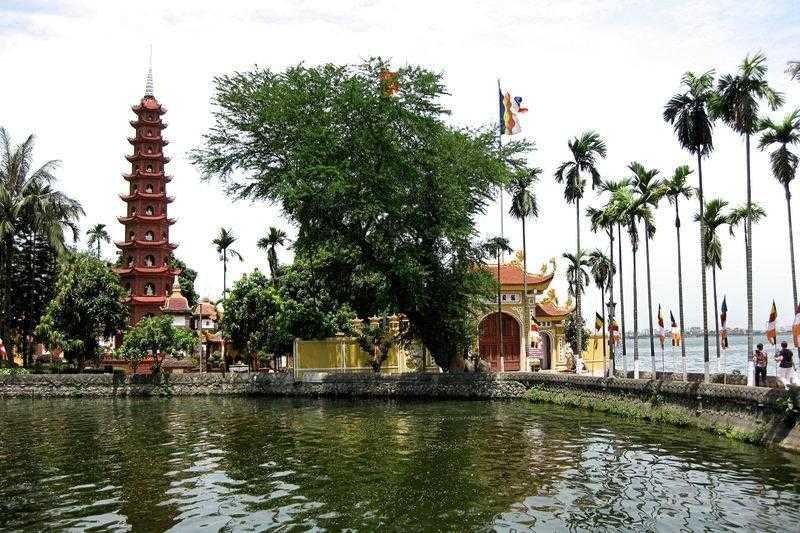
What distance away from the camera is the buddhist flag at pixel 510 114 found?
38500 mm

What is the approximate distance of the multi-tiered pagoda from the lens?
6291 cm

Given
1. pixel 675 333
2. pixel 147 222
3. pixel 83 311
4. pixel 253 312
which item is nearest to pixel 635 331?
pixel 675 333

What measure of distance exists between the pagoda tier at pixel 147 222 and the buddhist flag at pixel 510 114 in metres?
37.4

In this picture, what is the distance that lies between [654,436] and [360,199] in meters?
18.2

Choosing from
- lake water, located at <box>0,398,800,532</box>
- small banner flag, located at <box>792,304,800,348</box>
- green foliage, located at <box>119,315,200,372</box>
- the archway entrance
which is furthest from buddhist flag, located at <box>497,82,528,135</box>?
green foliage, located at <box>119,315,200,372</box>

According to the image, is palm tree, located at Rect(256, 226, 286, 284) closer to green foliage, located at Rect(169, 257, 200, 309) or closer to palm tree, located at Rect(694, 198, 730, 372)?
green foliage, located at Rect(169, 257, 200, 309)

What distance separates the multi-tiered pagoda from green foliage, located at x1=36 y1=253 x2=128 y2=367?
475 inches

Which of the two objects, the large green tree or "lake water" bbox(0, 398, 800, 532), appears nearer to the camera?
"lake water" bbox(0, 398, 800, 532)

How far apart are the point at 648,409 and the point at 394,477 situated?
13.3 metres

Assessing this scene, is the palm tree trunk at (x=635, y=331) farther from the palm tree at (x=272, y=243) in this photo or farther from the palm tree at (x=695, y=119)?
the palm tree at (x=272, y=243)

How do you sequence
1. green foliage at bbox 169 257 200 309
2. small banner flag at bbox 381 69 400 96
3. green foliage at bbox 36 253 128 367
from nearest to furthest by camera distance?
small banner flag at bbox 381 69 400 96, green foliage at bbox 36 253 128 367, green foliage at bbox 169 257 200 309

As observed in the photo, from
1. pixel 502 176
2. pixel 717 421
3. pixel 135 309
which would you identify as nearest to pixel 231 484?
pixel 717 421

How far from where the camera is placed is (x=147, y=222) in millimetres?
63969

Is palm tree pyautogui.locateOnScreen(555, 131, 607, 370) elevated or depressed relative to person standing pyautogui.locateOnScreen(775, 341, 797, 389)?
elevated
